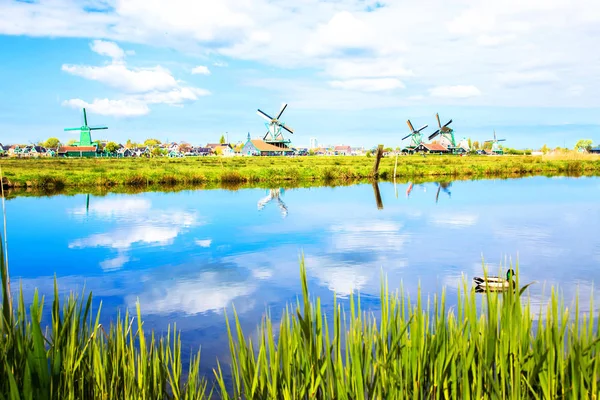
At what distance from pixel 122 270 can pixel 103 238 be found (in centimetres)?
506

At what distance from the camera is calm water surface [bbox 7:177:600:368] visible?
34.8ft

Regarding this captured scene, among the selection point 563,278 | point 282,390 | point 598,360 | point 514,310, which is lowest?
point 563,278

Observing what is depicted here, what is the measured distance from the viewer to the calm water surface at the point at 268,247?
10.6 metres

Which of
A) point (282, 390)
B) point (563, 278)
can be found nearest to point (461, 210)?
point (563, 278)

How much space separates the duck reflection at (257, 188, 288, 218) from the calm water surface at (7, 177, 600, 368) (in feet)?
0.34

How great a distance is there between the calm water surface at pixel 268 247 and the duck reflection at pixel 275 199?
0.10 meters

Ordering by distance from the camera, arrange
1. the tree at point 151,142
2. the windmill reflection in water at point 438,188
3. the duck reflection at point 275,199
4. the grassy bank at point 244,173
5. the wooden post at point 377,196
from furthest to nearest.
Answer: the tree at point 151,142 < the grassy bank at point 244,173 < the windmill reflection in water at point 438,188 < the wooden post at point 377,196 < the duck reflection at point 275,199

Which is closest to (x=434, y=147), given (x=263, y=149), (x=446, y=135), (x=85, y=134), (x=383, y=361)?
(x=446, y=135)

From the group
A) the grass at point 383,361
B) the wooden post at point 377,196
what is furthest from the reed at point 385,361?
the wooden post at point 377,196

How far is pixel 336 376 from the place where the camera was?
3.71 meters

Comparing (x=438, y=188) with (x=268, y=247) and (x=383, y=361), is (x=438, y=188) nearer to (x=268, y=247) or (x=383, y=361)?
(x=268, y=247)

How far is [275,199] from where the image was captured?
29.3 meters

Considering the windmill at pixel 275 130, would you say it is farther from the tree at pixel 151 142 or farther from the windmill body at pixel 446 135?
the tree at pixel 151 142

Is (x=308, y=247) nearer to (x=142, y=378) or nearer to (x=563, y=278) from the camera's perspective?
(x=563, y=278)
